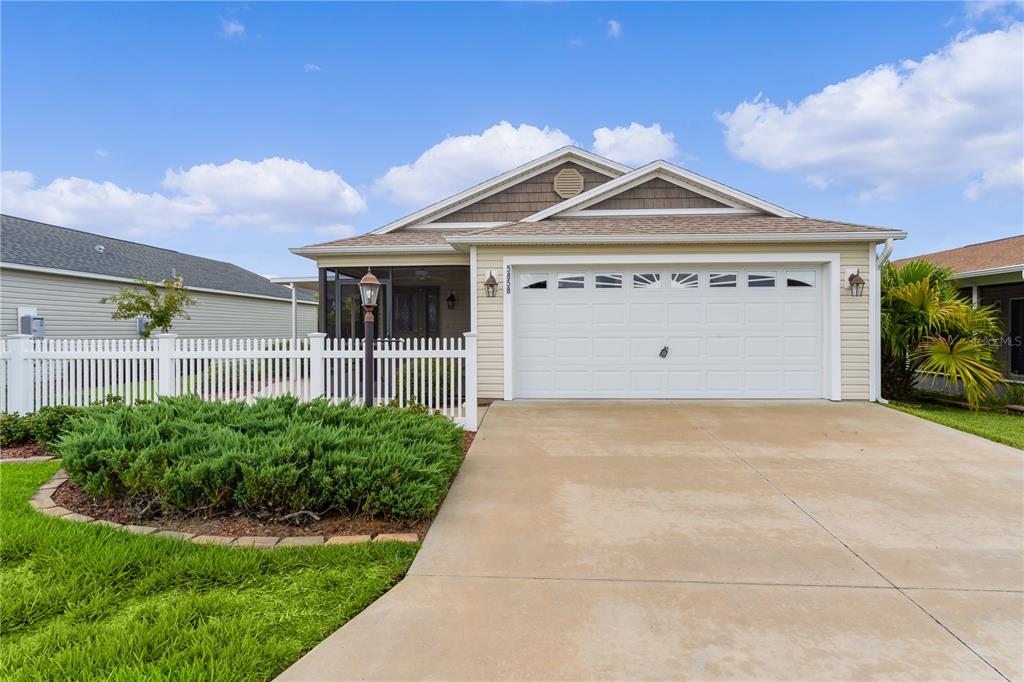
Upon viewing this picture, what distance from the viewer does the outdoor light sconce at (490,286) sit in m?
8.75

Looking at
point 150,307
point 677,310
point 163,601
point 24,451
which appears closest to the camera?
point 163,601

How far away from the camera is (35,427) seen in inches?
217

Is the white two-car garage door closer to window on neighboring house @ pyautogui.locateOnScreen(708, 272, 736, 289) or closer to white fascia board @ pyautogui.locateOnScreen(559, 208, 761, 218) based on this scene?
window on neighboring house @ pyautogui.locateOnScreen(708, 272, 736, 289)

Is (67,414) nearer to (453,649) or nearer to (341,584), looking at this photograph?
(341,584)

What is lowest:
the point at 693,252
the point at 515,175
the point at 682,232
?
the point at 693,252

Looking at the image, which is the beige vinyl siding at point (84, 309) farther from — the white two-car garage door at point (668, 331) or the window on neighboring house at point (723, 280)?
the window on neighboring house at point (723, 280)

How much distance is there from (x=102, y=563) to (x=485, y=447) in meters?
3.47

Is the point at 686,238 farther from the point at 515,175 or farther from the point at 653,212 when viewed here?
the point at 515,175

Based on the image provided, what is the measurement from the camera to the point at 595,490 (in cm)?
423

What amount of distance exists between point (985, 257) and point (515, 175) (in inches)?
471

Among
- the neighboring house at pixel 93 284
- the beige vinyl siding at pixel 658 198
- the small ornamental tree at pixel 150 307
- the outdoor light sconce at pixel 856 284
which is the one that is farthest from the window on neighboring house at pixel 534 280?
the small ornamental tree at pixel 150 307

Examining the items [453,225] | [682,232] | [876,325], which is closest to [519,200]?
[453,225]

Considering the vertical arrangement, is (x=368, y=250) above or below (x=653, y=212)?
below

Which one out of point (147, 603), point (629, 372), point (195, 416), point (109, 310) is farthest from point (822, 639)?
point (109, 310)
